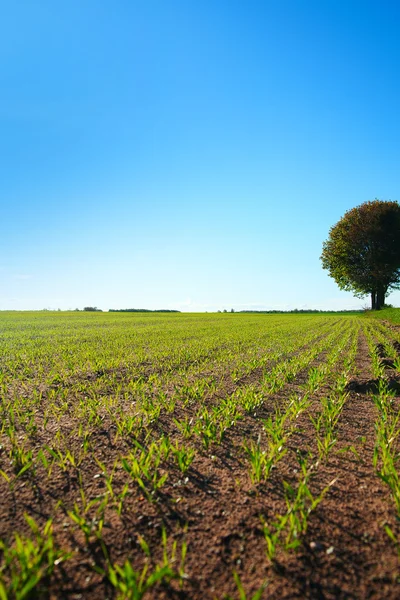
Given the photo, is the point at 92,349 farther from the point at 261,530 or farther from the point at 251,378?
the point at 261,530

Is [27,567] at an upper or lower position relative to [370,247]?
lower

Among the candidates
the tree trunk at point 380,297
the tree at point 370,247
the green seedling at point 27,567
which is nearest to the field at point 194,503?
the green seedling at point 27,567

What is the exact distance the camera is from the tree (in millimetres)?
45906

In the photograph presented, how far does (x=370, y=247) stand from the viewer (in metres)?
46.8

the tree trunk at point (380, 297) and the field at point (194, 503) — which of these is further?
the tree trunk at point (380, 297)

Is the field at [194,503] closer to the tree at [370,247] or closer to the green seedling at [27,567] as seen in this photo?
the green seedling at [27,567]

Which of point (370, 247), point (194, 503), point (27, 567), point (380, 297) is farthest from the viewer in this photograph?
point (380, 297)

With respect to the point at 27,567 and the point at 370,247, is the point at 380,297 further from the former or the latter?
the point at 27,567

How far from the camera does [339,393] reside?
605 centimetres

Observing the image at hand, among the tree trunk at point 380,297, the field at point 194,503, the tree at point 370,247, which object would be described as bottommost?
the field at point 194,503

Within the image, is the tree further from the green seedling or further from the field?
the green seedling

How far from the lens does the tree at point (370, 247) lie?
151ft

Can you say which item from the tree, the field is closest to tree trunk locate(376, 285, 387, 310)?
the tree

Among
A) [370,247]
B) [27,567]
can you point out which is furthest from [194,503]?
[370,247]
